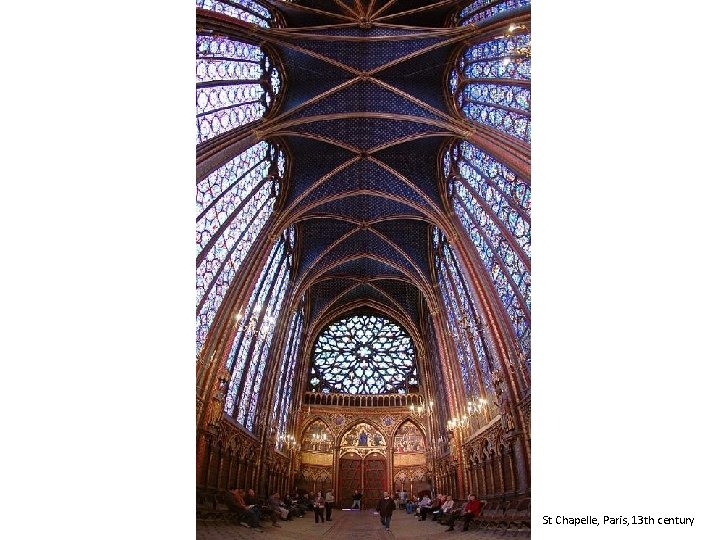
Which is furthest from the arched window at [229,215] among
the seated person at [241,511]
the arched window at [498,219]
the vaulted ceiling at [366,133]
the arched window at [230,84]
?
the seated person at [241,511]

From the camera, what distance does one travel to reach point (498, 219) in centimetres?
1552

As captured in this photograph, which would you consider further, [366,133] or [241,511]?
[366,133]

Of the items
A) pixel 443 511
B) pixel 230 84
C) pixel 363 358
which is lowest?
pixel 443 511

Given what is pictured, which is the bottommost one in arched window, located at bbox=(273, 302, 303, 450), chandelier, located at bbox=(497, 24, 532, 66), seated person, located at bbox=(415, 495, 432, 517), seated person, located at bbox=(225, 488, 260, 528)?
seated person, located at bbox=(415, 495, 432, 517)

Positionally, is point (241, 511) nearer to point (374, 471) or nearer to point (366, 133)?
point (366, 133)

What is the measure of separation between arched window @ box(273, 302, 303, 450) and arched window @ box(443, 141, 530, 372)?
35.0 ft

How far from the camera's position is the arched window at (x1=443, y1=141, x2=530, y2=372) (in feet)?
Answer: 47.1

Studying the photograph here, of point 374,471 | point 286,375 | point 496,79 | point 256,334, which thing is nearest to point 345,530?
point 496,79

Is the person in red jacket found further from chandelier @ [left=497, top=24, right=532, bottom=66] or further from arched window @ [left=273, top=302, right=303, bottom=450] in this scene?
arched window @ [left=273, top=302, right=303, bottom=450]

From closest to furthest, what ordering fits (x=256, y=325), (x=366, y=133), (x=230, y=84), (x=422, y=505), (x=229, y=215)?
(x=422, y=505)
(x=230, y=84)
(x=229, y=215)
(x=366, y=133)
(x=256, y=325)

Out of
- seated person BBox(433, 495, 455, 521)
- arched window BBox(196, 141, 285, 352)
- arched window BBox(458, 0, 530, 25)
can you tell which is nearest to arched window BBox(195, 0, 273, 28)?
arched window BBox(196, 141, 285, 352)

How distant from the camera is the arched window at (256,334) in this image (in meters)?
20.2

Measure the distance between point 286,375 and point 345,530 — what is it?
64.5 feet
